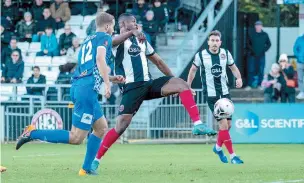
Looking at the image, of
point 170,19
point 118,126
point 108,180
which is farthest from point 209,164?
point 170,19

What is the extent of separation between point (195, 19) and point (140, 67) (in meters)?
14.4

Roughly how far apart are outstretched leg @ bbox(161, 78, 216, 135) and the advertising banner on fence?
30.9 ft

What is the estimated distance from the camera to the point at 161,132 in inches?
1028

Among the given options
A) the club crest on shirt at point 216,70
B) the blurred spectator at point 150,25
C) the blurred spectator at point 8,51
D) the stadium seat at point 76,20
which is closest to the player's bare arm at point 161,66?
the club crest on shirt at point 216,70

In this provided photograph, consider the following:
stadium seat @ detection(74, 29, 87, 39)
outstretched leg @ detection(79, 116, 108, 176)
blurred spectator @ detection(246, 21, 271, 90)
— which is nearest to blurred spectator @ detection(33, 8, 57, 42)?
stadium seat @ detection(74, 29, 87, 39)

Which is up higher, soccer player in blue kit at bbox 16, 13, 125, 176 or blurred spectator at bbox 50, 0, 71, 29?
blurred spectator at bbox 50, 0, 71, 29

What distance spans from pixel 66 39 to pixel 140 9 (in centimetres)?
214

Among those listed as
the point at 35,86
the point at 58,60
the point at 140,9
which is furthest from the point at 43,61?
the point at 140,9

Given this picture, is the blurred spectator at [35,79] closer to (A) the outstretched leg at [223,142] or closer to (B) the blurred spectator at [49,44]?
(B) the blurred spectator at [49,44]

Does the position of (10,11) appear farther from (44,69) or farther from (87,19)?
(44,69)

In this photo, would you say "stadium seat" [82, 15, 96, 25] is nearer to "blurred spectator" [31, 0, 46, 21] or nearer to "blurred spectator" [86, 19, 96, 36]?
"blurred spectator" [31, 0, 46, 21]

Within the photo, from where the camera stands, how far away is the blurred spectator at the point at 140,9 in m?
29.0

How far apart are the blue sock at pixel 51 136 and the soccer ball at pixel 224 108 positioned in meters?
3.54

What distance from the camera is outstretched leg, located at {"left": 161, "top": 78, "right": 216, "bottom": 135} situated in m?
15.0
